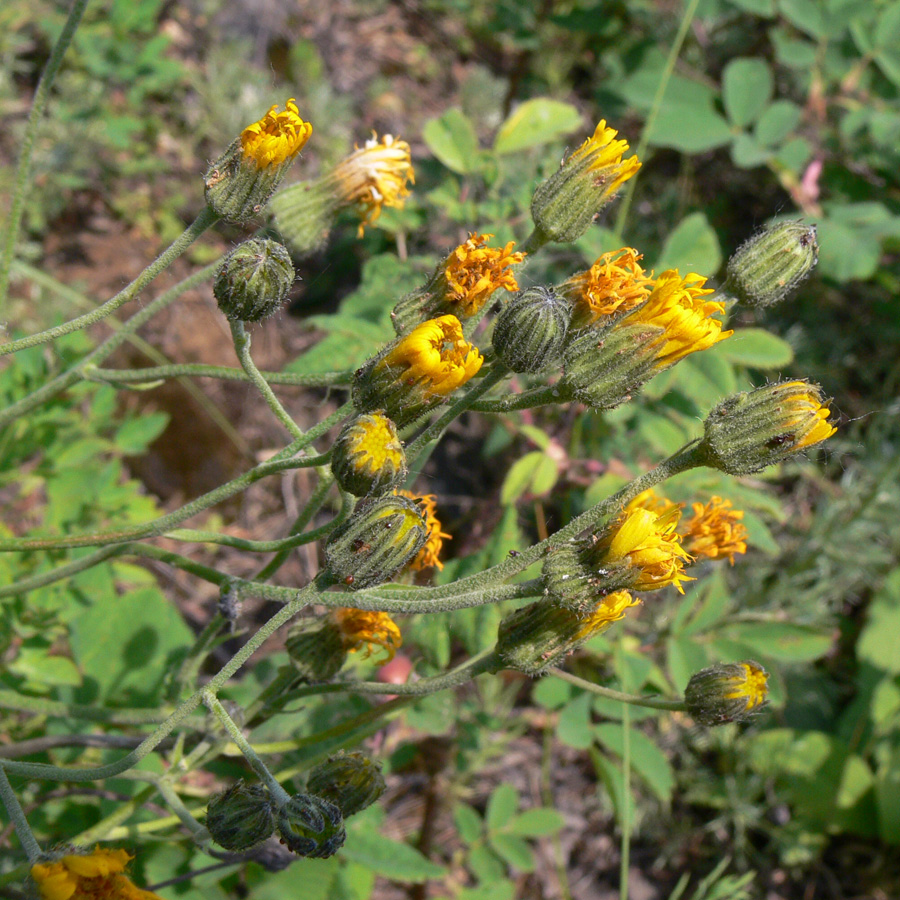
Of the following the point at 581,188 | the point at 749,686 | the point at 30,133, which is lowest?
the point at 749,686

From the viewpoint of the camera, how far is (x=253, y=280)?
7.13 feet

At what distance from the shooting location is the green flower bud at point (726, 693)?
2346mm

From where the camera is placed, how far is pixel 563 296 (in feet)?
7.80

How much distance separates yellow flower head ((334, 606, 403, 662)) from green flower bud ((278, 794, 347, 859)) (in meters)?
0.53

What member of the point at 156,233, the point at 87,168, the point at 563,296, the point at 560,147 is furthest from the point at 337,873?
the point at 87,168

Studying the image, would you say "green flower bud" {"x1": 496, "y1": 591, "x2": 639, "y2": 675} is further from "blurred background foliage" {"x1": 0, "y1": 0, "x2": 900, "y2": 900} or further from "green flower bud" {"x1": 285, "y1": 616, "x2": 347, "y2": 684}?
"blurred background foliage" {"x1": 0, "y1": 0, "x2": 900, "y2": 900}

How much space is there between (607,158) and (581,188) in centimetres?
12

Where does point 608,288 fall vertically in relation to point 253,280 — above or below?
below

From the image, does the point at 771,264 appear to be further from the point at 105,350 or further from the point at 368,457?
the point at 105,350

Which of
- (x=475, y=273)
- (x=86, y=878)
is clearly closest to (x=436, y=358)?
(x=475, y=273)

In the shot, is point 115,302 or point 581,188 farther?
point 581,188

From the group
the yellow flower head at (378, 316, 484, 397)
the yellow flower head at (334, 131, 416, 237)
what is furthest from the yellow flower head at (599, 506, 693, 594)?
the yellow flower head at (334, 131, 416, 237)

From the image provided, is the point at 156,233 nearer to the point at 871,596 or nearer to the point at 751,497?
the point at 751,497

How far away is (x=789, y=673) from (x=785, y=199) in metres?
3.11
